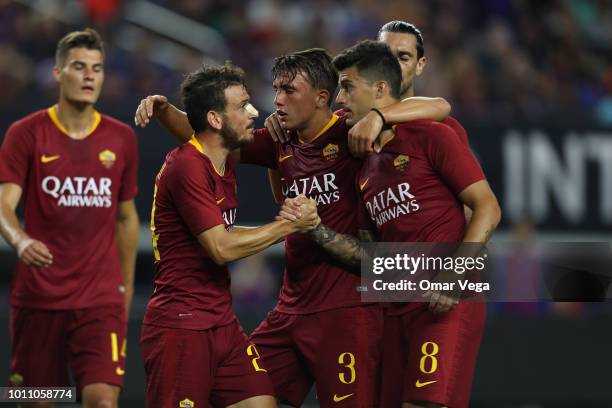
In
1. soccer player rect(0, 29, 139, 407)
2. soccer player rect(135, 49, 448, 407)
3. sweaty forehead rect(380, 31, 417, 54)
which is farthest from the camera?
soccer player rect(0, 29, 139, 407)

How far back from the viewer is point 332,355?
6.40 metres

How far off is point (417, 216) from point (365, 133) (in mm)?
536

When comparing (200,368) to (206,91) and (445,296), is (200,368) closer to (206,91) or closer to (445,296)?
(445,296)

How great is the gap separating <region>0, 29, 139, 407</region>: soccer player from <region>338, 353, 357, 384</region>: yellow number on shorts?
1489 mm

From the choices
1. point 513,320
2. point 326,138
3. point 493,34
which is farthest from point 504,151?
point 326,138

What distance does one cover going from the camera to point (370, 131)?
5.98 m

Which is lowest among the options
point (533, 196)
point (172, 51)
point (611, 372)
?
point (611, 372)

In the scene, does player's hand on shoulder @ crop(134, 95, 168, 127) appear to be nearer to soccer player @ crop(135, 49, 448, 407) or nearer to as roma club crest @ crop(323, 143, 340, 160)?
soccer player @ crop(135, 49, 448, 407)

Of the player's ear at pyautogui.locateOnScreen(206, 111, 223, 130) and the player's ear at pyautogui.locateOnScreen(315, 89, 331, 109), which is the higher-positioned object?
the player's ear at pyautogui.locateOnScreen(315, 89, 331, 109)

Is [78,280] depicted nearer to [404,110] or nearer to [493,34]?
[404,110]

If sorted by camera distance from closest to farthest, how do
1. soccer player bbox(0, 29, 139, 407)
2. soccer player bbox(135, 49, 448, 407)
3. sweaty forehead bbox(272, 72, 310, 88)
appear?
1. soccer player bbox(135, 49, 448, 407)
2. sweaty forehead bbox(272, 72, 310, 88)
3. soccer player bbox(0, 29, 139, 407)

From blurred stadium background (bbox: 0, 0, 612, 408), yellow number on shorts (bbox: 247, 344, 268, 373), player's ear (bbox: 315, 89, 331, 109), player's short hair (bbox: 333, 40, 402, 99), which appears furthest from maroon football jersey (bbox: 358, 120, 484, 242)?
blurred stadium background (bbox: 0, 0, 612, 408)

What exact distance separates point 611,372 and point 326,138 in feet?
17.3

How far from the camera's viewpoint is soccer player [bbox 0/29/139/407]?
280 inches
